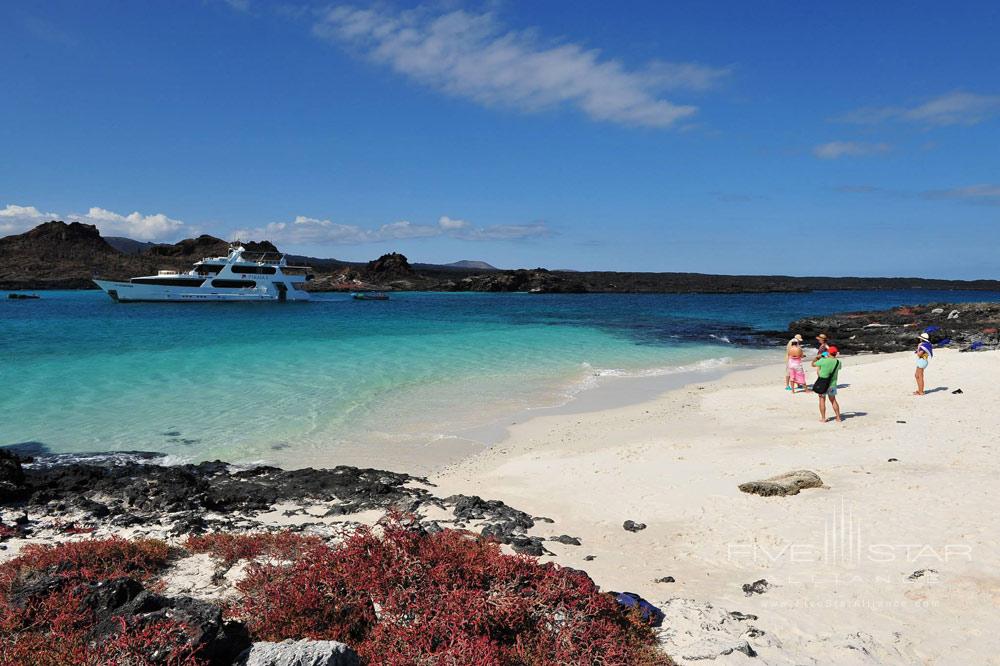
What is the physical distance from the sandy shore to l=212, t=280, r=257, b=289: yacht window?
2126 inches

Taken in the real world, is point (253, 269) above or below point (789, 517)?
above

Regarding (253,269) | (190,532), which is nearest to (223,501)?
(190,532)

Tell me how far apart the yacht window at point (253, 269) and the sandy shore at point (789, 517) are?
54446 mm

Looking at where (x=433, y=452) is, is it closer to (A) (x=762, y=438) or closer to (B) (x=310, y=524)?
(B) (x=310, y=524)

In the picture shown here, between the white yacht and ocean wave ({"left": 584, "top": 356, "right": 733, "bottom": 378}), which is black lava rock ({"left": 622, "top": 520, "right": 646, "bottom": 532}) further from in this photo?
the white yacht

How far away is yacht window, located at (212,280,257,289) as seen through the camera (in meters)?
56.7

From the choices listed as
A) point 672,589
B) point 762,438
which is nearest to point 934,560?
point 672,589

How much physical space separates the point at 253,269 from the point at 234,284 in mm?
2634

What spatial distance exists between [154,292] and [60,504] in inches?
2246

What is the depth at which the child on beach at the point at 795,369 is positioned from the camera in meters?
15.0

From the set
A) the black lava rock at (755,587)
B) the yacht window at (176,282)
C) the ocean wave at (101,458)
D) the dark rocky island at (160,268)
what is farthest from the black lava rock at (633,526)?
the dark rocky island at (160,268)

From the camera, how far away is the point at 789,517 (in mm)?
6773

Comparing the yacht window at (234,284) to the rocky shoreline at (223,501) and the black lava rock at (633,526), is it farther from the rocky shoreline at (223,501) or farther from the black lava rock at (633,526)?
the black lava rock at (633,526)

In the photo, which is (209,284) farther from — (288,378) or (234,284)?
(288,378)
